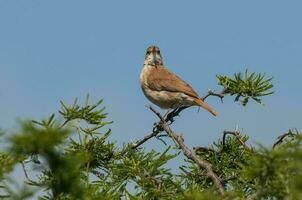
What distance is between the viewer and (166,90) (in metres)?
13.3

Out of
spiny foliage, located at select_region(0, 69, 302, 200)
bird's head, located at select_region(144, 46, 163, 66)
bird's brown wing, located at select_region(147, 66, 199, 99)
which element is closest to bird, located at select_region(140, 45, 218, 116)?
bird's brown wing, located at select_region(147, 66, 199, 99)

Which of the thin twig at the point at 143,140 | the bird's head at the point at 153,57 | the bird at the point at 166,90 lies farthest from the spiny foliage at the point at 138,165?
the bird's head at the point at 153,57

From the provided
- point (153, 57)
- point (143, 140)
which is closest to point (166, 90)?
point (153, 57)

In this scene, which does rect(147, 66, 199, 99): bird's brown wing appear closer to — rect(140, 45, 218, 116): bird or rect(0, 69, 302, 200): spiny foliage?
Result: rect(140, 45, 218, 116): bird

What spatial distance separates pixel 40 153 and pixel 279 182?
0.70m

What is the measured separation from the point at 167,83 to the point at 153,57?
1.87 metres

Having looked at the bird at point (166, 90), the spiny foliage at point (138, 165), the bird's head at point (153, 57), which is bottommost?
the spiny foliage at point (138, 165)

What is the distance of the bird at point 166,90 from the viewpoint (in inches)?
494

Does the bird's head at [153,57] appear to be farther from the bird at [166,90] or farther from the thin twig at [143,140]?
the thin twig at [143,140]

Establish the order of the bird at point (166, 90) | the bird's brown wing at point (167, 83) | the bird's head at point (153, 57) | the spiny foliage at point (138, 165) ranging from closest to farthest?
the spiny foliage at point (138, 165)
the bird at point (166, 90)
the bird's brown wing at point (167, 83)
the bird's head at point (153, 57)

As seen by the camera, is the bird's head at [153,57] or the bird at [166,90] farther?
the bird's head at [153,57]

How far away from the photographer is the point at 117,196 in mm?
3473

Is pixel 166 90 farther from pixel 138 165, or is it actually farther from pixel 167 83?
pixel 138 165

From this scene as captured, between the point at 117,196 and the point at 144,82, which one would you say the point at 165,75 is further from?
the point at 117,196
